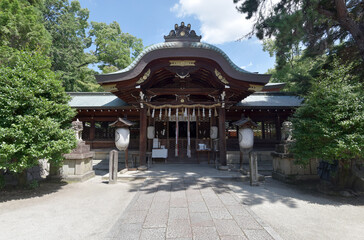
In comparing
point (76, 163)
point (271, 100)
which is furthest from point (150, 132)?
point (271, 100)

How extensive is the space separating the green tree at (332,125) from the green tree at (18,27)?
16220 millimetres

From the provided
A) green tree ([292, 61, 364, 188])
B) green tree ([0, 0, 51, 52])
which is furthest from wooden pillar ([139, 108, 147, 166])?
green tree ([0, 0, 51, 52])

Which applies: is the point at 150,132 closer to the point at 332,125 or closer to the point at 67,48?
the point at 332,125

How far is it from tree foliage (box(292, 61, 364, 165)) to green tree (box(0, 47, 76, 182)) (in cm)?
726

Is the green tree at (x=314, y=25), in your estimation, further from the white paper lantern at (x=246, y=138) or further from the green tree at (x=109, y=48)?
the green tree at (x=109, y=48)

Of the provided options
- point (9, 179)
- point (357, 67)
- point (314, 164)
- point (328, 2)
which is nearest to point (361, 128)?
point (314, 164)

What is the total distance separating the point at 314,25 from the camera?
27.8ft

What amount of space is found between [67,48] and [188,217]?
23.1m

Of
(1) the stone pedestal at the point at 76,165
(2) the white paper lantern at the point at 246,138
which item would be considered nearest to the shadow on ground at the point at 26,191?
(1) the stone pedestal at the point at 76,165

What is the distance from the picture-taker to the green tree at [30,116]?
4.46 m

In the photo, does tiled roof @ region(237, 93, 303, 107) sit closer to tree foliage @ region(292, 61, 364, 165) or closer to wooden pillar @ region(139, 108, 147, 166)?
tree foliage @ region(292, 61, 364, 165)

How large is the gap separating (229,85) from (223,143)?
2678 mm

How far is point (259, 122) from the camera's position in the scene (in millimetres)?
11039

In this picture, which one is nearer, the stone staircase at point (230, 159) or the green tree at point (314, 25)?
the green tree at point (314, 25)
